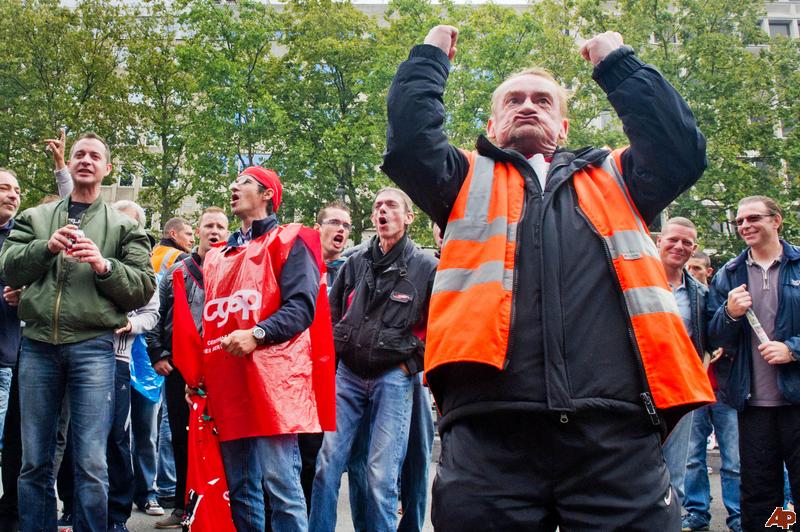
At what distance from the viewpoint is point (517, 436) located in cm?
228

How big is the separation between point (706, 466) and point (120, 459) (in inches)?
194

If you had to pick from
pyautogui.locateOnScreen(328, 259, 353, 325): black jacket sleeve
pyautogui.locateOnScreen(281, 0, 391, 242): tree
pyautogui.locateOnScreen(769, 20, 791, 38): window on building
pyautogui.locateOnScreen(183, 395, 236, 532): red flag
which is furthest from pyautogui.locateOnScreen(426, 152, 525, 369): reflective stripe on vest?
pyautogui.locateOnScreen(769, 20, 791, 38): window on building

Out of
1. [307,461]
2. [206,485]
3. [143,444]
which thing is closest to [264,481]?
[206,485]

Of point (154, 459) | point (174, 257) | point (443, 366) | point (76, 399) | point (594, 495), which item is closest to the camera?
point (594, 495)

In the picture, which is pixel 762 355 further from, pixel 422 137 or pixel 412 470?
pixel 422 137

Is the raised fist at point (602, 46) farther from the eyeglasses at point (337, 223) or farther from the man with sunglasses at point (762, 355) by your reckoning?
the eyeglasses at point (337, 223)

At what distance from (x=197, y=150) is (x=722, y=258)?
22.1m

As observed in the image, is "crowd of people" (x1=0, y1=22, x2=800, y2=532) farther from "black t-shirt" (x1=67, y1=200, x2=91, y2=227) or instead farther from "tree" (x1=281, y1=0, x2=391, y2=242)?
"tree" (x1=281, y1=0, x2=391, y2=242)

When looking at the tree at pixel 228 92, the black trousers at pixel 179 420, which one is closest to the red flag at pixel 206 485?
the black trousers at pixel 179 420

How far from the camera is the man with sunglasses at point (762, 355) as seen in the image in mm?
5266

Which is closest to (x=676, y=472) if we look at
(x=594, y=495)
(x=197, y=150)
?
(x=594, y=495)

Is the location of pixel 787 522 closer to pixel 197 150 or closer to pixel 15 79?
pixel 197 150

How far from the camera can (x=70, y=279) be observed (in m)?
4.64

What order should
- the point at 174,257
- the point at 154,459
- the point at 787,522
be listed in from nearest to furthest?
the point at 787,522
the point at 154,459
the point at 174,257
